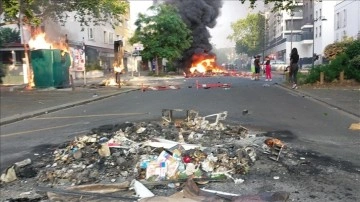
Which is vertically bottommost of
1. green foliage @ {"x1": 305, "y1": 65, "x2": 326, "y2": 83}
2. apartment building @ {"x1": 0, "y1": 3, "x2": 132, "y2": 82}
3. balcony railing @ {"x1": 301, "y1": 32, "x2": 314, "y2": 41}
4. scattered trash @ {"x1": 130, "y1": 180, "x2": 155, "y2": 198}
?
scattered trash @ {"x1": 130, "y1": 180, "x2": 155, "y2": 198}

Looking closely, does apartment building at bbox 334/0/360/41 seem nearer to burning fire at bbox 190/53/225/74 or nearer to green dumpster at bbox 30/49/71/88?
burning fire at bbox 190/53/225/74

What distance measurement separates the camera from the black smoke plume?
165ft

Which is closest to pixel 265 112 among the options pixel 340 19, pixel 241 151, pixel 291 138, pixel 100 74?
pixel 291 138

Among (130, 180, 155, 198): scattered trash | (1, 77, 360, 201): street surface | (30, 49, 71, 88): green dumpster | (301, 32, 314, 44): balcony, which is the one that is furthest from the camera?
(301, 32, 314, 44): balcony

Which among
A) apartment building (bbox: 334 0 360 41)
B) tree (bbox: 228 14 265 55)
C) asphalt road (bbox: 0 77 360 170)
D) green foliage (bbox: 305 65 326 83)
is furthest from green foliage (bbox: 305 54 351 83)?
tree (bbox: 228 14 265 55)

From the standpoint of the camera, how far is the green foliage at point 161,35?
44250 millimetres

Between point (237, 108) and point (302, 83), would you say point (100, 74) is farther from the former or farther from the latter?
point (237, 108)

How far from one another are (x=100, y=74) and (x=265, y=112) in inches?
1290

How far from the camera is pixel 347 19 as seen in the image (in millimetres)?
46406

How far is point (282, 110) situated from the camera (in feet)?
40.8

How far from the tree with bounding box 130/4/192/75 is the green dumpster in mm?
21464

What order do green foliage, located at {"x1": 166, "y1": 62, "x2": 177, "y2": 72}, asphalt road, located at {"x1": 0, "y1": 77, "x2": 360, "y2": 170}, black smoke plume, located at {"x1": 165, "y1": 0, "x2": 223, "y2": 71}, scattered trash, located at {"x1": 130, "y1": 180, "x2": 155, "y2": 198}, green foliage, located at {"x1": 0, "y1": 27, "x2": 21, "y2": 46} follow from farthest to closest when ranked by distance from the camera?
green foliage, located at {"x1": 166, "y1": 62, "x2": 177, "y2": 72}
black smoke plume, located at {"x1": 165, "y1": 0, "x2": 223, "y2": 71}
green foliage, located at {"x1": 0, "y1": 27, "x2": 21, "y2": 46}
asphalt road, located at {"x1": 0, "y1": 77, "x2": 360, "y2": 170}
scattered trash, located at {"x1": 130, "y1": 180, "x2": 155, "y2": 198}

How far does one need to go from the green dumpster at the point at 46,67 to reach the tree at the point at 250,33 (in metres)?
70.7

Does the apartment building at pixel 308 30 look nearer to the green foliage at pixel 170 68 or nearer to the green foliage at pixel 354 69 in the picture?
the green foliage at pixel 170 68
